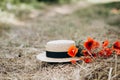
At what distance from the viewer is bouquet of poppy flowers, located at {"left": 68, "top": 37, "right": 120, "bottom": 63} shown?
4078mm

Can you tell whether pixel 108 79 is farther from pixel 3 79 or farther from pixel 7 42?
pixel 7 42

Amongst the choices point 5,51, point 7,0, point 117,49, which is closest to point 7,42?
point 5,51

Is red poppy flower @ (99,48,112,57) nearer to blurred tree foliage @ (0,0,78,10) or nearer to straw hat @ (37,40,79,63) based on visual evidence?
straw hat @ (37,40,79,63)

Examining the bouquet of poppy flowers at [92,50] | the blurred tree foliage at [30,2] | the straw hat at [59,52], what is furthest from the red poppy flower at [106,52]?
the blurred tree foliage at [30,2]

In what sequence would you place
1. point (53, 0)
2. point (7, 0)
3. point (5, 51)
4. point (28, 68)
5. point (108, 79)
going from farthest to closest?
1. point (53, 0)
2. point (7, 0)
3. point (5, 51)
4. point (28, 68)
5. point (108, 79)

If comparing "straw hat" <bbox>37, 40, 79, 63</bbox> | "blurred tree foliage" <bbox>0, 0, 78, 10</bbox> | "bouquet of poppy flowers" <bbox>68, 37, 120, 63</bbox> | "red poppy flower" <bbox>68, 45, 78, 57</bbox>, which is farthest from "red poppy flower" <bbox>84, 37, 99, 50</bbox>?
"blurred tree foliage" <bbox>0, 0, 78, 10</bbox>

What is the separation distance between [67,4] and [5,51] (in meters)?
11.9

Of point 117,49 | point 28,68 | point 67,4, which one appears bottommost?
point 67,4

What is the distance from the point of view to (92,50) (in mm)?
4461

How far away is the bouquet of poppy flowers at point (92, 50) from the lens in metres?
4.08

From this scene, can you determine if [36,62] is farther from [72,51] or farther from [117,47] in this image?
[117,47]

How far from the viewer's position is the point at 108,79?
3.60 meters

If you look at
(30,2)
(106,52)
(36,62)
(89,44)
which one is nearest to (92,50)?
(106,52)

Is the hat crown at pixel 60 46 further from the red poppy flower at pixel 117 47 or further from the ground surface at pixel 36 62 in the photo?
the red poppy flower at pixel 117 47
